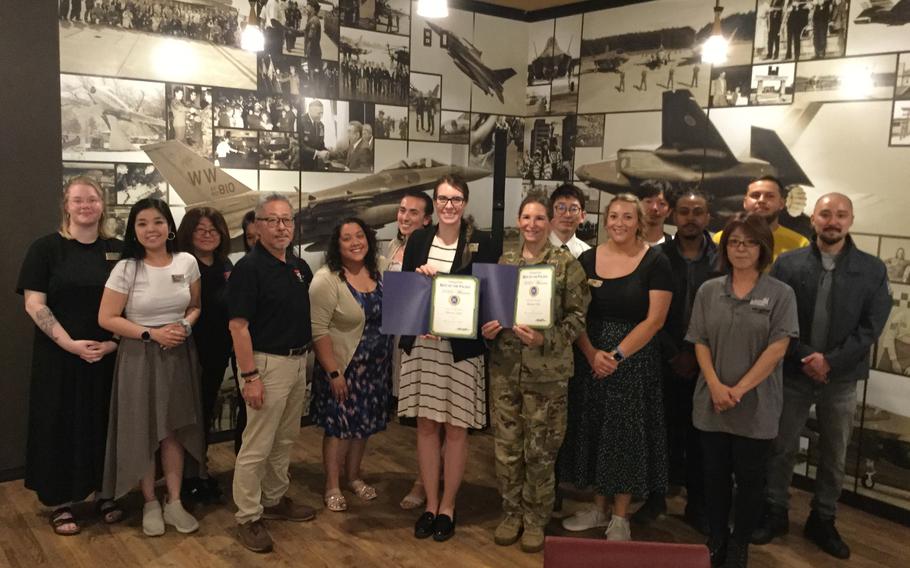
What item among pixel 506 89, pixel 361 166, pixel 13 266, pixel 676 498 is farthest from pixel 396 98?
pixel 676 498

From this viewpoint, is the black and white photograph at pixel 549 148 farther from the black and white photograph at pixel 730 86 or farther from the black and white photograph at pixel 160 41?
A: the black and white photograph at pixel 160 41

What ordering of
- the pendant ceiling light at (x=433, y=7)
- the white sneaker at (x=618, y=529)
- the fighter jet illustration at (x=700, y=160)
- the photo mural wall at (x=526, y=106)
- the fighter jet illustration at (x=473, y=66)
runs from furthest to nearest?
the fighter jet illustration at (x=473, y=66) < the fighter jet illustration at (x=700, y=160) < the photo mural wall at (x=526, y=106) < the white sneaker at (x=618, y=529) < the pendant ceiling light at (x=433, y=7)

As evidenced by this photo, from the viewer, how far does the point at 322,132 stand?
17.3 ft

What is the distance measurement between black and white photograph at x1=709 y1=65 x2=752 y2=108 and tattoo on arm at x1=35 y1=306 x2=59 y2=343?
4144 mm

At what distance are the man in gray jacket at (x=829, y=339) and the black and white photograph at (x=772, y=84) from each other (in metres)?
1.21

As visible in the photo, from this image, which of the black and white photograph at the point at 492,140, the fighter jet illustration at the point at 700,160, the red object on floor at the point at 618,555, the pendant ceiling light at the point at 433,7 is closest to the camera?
the red object on floor at the point at 618,555

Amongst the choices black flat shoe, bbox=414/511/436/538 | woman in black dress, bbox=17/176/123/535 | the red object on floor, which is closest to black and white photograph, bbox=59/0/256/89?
woman in black dress, bbox=17/176/123/535

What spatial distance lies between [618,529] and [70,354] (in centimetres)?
278

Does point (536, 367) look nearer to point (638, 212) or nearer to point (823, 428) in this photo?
point (638, 212)

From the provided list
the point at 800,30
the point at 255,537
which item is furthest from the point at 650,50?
the point at 255,537

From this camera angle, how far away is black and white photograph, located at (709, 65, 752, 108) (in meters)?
4.77

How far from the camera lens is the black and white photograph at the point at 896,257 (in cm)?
409

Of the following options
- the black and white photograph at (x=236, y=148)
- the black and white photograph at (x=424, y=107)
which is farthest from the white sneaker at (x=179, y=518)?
the black and white photograph at (x=424, y=107)

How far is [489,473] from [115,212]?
2771 mm
